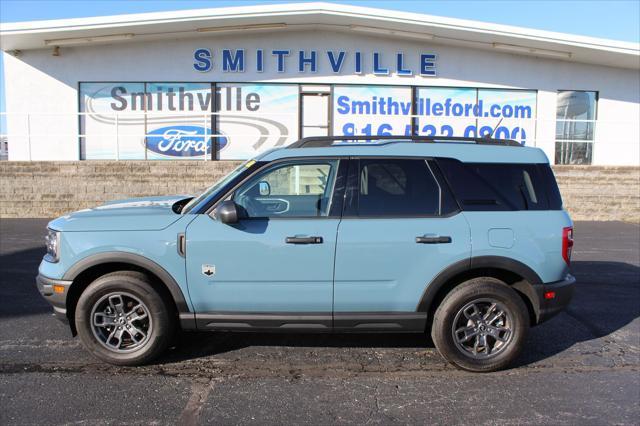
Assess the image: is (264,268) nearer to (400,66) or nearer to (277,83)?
(277,83)

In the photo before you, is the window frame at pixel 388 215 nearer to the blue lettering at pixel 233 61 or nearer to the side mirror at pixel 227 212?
the side mirror at pixel 227 212

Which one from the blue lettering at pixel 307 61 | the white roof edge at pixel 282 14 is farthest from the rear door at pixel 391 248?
the blue lettering at pixel 307 61

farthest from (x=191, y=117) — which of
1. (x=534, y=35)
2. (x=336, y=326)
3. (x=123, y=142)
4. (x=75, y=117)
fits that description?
(x=336, y=326)

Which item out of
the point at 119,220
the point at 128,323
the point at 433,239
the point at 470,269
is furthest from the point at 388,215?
the point at 128,323

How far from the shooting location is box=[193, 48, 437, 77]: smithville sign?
1541cm

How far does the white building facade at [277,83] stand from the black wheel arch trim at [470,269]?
11827 mm

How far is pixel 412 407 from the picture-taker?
349cm

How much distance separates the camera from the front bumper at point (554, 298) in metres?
4.04

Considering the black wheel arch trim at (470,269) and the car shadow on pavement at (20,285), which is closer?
the black wheel arch trim at (470,269)

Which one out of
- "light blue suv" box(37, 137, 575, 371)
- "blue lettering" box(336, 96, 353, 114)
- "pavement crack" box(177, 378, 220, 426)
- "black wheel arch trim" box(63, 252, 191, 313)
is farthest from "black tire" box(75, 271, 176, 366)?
"blue lettering" box(336, 96, 353, 114)

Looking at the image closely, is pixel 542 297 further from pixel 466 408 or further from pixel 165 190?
pixel 165 190

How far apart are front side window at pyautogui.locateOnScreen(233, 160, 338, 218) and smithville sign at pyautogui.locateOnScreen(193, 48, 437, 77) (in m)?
11.6

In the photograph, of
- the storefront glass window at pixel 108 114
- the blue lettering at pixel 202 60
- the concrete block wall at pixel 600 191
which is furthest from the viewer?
the storefront glass window at pixel 108 114

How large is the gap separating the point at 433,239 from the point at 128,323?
257 cm
